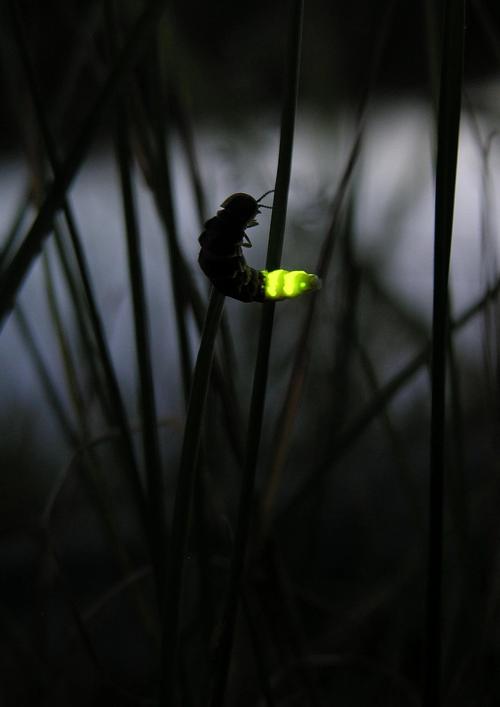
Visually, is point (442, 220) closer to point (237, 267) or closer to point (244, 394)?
point (237, 267)

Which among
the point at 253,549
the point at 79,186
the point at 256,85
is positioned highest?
the point at 256,85

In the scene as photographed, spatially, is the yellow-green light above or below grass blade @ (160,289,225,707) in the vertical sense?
above

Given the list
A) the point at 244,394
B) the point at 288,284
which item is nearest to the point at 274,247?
the point at 288,284

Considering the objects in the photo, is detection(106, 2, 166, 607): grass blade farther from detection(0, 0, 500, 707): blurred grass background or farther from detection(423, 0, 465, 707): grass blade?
detection(423, 0, 465, 707): grass blade

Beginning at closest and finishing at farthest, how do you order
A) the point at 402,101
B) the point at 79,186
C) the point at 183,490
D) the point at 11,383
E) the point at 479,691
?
the point at 183,490 → the point at 479,691 → the point at 11,383 → the point at 79,186 → the point at 402,101

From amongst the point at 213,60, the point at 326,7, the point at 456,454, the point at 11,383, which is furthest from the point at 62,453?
the point at 456,454

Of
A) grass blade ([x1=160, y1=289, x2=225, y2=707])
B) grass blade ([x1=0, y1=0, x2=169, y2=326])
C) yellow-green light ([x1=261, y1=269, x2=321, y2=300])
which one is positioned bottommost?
grass blade ([x1=160, y1=289, x2=225, y2=707])

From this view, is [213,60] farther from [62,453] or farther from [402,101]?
[62,453]

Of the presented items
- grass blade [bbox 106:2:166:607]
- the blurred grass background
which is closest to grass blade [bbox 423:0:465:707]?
the blurred grass background
